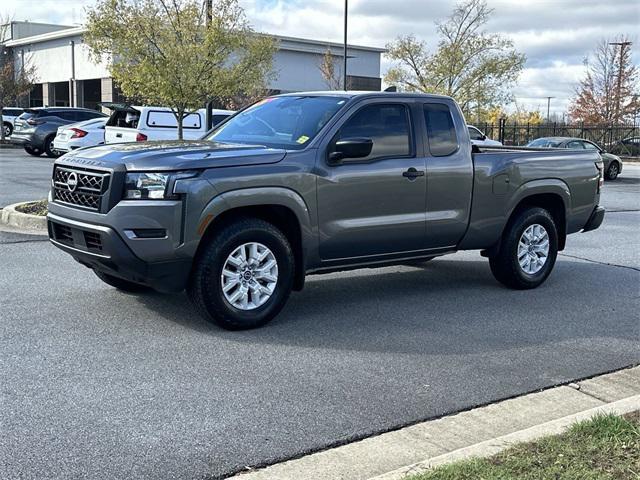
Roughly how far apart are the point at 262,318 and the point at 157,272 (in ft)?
3.12

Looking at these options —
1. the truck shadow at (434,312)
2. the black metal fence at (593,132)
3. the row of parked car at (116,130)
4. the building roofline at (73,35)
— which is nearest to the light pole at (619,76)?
the black metal fence at (593,132)

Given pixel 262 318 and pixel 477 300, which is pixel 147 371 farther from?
pixel 477 300

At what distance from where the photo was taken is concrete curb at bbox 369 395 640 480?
360 cm

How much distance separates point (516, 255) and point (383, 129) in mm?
2062

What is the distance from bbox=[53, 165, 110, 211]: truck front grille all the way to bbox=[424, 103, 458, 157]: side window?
3.04 meters

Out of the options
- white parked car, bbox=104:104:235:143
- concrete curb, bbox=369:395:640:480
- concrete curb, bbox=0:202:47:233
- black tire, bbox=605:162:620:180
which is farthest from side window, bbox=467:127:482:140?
concrete curb, bbox=369:395:640:480

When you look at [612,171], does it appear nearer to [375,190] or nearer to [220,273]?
[375,190]

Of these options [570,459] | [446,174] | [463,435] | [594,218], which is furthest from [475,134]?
[570,459]

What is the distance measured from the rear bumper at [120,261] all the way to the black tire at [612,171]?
877 inches

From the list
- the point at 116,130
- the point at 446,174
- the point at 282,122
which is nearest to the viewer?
the point at 282,122

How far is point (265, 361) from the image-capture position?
533cm

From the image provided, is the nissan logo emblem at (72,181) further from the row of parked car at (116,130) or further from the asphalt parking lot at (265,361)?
the row of parked car at (116,130)

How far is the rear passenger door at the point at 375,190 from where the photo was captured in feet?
21.1

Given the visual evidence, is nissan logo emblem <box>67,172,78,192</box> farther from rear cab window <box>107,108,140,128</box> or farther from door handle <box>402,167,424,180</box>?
rear cab window <box>107,108,140,128</box>
